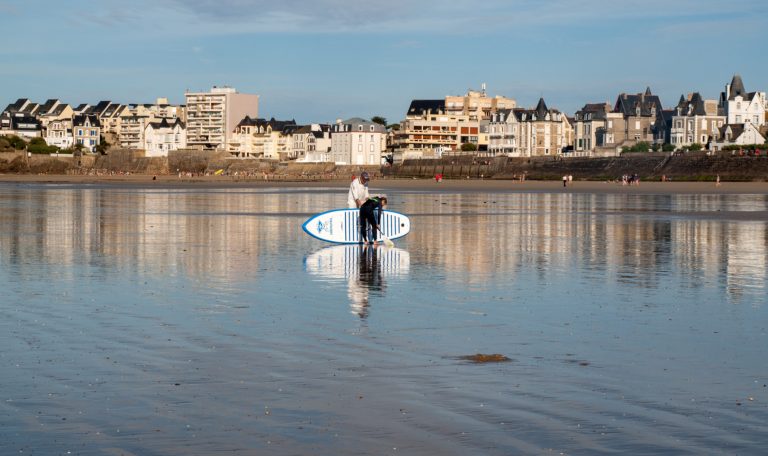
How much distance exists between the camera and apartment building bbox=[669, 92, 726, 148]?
536 ft

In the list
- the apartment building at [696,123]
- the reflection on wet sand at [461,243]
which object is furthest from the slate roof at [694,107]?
the reflection on wet sand at [461,243]

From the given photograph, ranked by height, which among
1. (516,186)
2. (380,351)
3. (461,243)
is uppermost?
(516,186)

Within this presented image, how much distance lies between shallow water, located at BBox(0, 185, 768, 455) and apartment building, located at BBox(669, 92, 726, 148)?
478ft

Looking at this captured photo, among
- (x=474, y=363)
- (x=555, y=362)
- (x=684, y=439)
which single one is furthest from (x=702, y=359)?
(x=684, y=439)

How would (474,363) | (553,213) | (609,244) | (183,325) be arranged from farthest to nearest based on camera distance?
1. (553,213)
2. (609,244)
3. (183,325)
4. (474,363)

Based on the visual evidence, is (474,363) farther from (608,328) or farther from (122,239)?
(122,239)

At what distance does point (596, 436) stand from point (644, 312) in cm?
693

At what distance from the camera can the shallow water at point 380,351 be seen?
8.02 metres

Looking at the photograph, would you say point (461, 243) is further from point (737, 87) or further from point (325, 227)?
point (737, 87)

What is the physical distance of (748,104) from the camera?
16550cm

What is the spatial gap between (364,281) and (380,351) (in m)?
7.00

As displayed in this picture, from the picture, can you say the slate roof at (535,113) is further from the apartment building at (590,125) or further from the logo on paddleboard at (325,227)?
the logo on paddleboard at (325,227)

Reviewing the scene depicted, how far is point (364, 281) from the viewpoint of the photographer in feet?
60.4

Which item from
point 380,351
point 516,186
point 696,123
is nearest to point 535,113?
point 696,123
